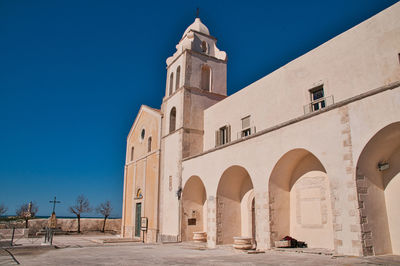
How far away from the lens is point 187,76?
21094mm

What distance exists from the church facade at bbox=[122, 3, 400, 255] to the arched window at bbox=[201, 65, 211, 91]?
81mm

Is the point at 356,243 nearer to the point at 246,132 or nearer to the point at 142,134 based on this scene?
the point at 246,132

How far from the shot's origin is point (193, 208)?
19.1 meters

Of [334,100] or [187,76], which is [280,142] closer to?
[334,100]

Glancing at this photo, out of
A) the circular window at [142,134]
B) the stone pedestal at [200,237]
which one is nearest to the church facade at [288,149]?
the stone pedestal at [200,237]

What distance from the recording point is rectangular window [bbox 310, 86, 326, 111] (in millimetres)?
13117

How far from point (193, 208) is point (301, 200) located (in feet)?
26.8

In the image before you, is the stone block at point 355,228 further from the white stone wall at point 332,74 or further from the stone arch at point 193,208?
the stone arch at point 193,208

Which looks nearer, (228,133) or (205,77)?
(228,133)

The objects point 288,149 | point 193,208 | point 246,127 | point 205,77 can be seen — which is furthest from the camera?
point 205,77

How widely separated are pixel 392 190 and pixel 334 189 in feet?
5.33

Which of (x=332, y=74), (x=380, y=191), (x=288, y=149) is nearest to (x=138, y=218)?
(x=288, y=149)

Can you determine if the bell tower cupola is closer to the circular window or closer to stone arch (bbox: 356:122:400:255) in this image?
the circular window

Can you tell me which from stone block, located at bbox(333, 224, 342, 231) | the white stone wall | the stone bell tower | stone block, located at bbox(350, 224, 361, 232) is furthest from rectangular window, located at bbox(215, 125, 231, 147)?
stone block, located at bbox(350, 224, 361, 232)
